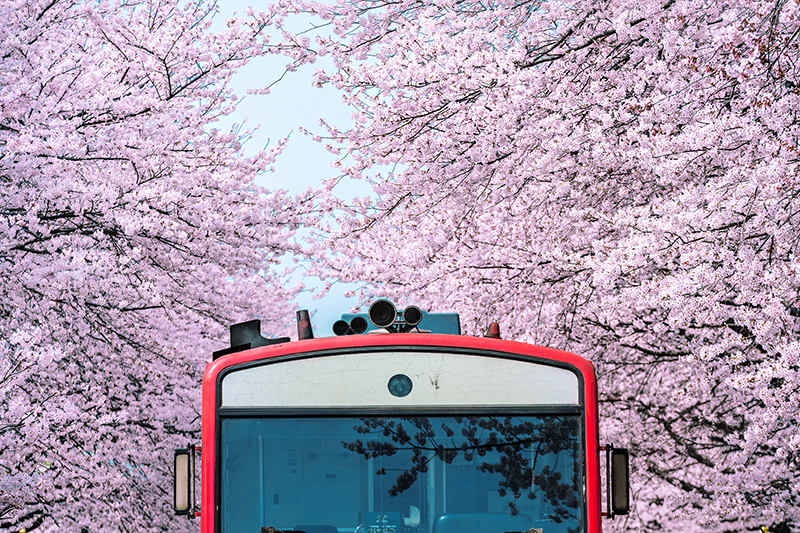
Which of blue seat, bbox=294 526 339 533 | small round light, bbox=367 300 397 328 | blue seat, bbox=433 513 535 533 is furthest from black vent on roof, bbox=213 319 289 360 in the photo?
blue seat, bbox=433 513 535 533

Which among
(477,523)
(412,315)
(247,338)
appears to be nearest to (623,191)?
(412,315)

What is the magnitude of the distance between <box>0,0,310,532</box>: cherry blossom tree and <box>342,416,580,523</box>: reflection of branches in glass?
355 centimetres

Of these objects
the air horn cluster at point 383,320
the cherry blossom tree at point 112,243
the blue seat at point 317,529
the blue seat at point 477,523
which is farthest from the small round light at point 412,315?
the cherry blossom tree at point 112,243

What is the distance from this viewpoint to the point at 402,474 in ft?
17.3

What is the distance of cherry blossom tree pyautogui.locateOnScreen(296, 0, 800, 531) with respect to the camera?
249 inches

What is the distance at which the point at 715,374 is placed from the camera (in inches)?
392

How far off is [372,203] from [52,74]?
4820 millimetres

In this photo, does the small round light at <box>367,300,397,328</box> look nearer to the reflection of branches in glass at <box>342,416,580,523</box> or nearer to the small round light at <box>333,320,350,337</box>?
the small round light at <box>333,320,350,337</box>

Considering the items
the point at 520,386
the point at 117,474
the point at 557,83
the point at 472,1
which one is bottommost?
the point at 117,474

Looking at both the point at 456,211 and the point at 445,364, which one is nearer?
the point at 445,364

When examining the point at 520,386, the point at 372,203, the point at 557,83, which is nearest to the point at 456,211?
the point at 557,83

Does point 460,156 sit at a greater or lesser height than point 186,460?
greater

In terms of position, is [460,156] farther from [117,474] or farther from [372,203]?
[117,474]

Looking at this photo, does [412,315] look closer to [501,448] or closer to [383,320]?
[383,320]
